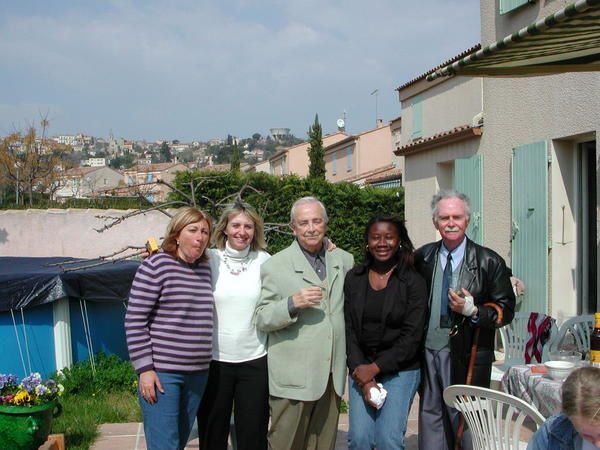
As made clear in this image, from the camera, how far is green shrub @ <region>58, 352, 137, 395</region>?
6379mm

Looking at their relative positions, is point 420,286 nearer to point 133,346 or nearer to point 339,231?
point 133,346

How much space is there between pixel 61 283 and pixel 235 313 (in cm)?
327

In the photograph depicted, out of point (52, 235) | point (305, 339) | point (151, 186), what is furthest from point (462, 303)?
point (52, 235)

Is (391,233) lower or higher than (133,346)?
higher

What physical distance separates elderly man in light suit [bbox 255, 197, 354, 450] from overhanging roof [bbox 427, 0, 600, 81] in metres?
1.05

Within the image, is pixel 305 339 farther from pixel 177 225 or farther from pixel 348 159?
pixel 348 159

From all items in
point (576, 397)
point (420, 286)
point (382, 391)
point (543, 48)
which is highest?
point (543, 48)

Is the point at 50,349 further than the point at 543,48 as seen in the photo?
Yes

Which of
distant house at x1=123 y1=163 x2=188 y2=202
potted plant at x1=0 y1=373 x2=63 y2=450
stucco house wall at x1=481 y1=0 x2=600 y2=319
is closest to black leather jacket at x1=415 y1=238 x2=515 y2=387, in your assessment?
potted plant at x1=0 y1=373 x2=63 y2=450

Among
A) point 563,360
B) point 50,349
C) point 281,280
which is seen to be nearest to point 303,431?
point 281,280

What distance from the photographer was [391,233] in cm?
345

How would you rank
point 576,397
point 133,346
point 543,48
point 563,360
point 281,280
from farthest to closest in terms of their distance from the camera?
point 563,360 < point 281,280 < point 133,346 < point 543,48 < point 576,397

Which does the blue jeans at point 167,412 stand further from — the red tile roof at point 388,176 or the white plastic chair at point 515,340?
the red tile roof at point 388,176

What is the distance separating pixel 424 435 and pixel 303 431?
63 cm
